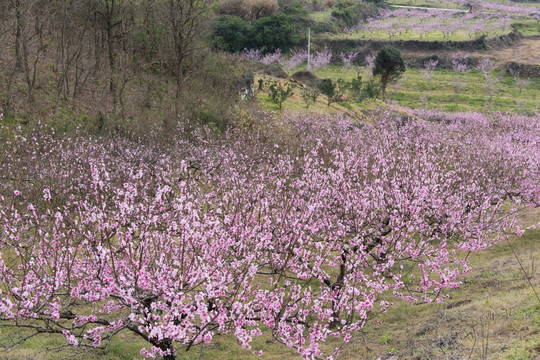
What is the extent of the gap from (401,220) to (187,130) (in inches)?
657

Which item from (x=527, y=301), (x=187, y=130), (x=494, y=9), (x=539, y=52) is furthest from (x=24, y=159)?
(x=494, y=9)

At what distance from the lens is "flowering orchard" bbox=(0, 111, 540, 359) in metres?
6.47

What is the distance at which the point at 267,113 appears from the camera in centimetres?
2936

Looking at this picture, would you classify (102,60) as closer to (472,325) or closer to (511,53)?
(472,325)

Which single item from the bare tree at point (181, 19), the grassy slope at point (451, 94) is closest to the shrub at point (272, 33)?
the grassy slope at point (451, 94)

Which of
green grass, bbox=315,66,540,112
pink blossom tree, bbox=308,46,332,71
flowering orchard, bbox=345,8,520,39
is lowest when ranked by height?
green grass, bbox=315,66,540,112

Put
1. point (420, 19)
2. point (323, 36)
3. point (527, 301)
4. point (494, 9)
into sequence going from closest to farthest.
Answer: point (527, 301) → point (323, 36) → point (420, 19) → point (494, 9)

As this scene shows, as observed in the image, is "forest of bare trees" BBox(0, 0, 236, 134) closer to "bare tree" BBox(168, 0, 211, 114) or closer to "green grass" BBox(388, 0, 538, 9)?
"bare tree" BBox(168, 0, 211, 114)

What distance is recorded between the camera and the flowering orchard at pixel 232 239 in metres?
6.47

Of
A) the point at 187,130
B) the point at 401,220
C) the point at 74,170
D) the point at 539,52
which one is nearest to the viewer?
the point at 401,220

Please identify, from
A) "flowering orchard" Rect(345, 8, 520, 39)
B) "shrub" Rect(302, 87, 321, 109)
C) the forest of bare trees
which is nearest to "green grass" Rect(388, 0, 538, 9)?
"flowering orchard" Rect(345, 8, 520, 39)

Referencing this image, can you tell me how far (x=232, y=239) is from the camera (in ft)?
25.4

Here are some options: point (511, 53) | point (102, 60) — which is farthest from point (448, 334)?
point (511, 53)

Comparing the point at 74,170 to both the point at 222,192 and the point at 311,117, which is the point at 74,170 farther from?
the point at 311,117
